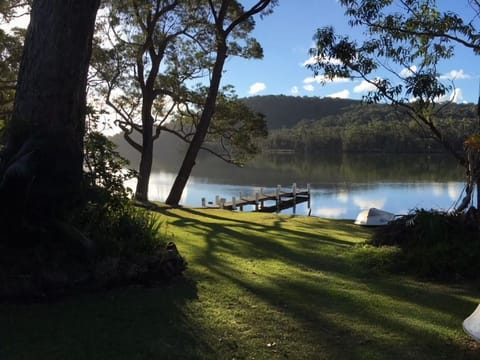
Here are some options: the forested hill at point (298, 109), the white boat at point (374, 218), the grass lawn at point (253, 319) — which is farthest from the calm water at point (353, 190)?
the forested hill at point (298, 109)

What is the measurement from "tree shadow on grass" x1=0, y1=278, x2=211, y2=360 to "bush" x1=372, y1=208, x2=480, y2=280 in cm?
288

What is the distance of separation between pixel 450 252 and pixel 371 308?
1.91 metres

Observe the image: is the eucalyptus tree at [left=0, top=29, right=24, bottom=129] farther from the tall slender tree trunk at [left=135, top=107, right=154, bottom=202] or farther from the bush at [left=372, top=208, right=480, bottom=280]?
the bush at [left=372, top=208, right=480, bottom=280]

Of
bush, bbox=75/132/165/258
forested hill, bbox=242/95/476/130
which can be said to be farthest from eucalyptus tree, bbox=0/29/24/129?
forested hill, bbox=242/95/476/130

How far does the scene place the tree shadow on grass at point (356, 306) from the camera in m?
3.34

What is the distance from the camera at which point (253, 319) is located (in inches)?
148

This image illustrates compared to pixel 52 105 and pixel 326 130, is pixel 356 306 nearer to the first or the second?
pixel 52 105

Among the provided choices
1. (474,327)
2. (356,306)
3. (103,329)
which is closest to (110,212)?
(103,329)

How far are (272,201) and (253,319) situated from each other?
2688cm

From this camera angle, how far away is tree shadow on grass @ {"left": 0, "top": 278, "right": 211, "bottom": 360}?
3033mm

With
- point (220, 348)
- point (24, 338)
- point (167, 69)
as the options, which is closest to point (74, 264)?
point (24, 338)

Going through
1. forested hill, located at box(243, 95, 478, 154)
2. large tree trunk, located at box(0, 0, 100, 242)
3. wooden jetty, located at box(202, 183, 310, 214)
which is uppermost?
forested hill, located at box(243, 95, 478, 154)

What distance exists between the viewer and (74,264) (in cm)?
405

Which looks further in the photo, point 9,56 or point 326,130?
point 326,130
